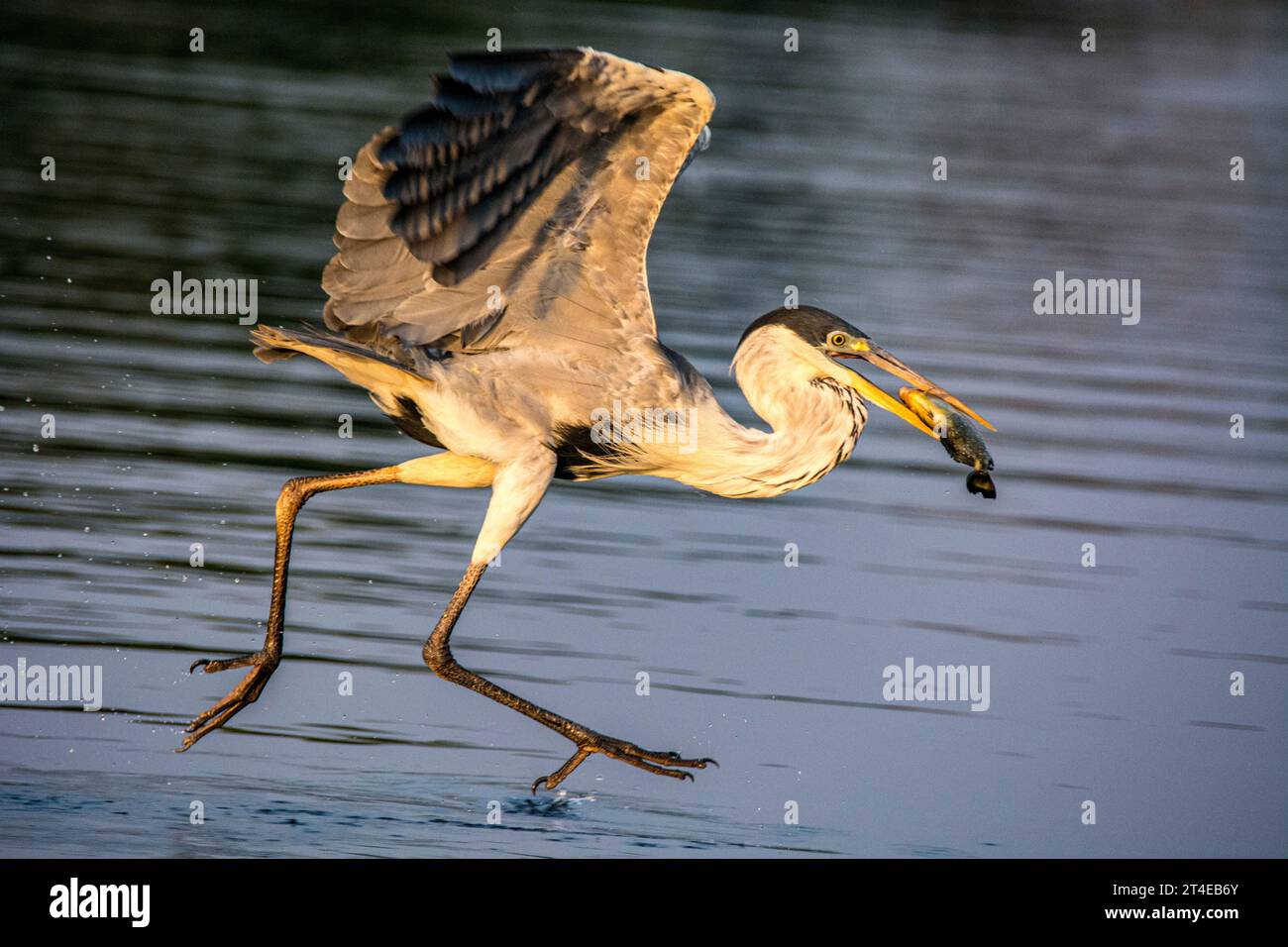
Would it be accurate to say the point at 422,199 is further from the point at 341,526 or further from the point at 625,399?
the point at 341,526

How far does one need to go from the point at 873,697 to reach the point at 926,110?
18626mm

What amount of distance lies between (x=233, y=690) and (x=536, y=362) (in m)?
1.79

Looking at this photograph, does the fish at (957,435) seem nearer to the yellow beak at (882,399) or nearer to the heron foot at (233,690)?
the yellow beak at (882,399)

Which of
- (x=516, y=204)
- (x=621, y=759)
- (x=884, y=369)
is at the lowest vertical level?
(x=621, y=759)

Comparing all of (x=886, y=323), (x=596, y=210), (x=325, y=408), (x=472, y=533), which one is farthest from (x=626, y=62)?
(x=886, y=323)

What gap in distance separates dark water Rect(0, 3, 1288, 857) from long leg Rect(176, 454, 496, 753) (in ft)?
0.75

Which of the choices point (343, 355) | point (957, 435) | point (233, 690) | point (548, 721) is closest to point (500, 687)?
point (548, 721)

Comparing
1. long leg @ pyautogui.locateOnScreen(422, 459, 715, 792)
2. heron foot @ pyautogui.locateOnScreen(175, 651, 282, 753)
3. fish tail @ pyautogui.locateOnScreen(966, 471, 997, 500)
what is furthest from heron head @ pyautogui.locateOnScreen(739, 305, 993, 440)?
heron foot @ pyautogui.locateOnScreen(175, 651, 282, 753)

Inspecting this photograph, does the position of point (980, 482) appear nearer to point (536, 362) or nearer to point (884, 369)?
point (884, 369)

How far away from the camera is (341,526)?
433 inches

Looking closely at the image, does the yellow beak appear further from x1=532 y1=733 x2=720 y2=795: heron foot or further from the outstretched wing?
x1=532 y1=733 x2=720 y2=795: heron foot

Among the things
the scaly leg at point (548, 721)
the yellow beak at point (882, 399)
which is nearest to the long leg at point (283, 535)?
the scaly leg at point (548, 721)

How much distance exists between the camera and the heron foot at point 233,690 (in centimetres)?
832

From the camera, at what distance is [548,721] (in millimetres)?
8391
